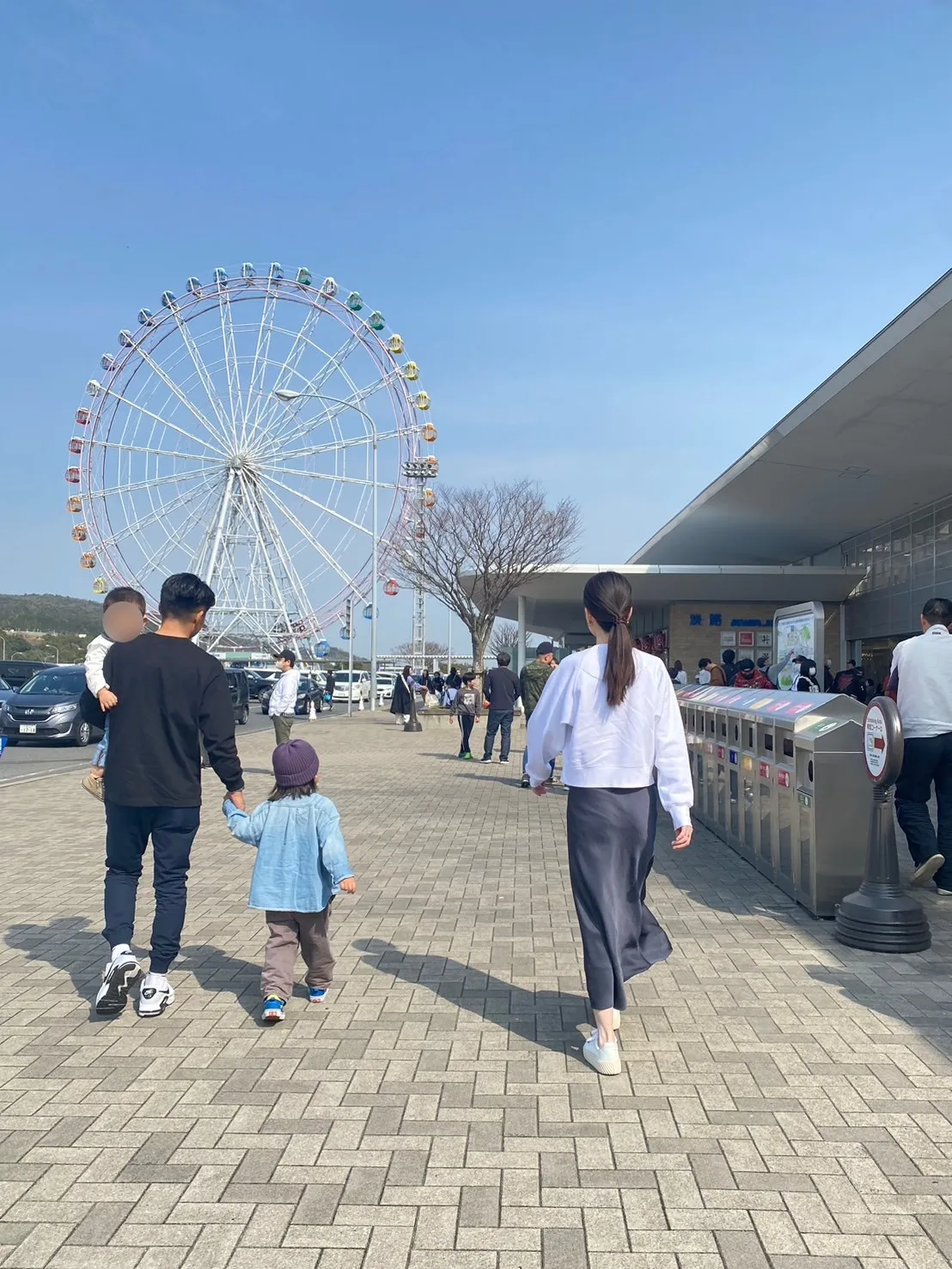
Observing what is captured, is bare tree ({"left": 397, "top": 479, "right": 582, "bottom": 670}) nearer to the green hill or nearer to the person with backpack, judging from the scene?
the person with backpack

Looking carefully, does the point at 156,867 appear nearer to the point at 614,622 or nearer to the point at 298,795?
the point at 298,795

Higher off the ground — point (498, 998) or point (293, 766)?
point (293, 766)

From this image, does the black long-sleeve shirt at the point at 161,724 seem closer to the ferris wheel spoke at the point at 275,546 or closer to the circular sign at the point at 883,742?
the circular sign at the point at 883,742

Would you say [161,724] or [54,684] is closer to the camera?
[161,724]

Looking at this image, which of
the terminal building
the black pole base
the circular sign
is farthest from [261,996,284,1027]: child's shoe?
the terminal building

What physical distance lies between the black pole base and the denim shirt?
2.75 meters

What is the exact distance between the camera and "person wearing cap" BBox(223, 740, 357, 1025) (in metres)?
4.49

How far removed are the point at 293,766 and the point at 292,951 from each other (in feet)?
2.66

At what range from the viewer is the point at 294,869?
4.53 metres

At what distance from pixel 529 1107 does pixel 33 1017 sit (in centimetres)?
230

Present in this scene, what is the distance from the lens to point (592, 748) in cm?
393

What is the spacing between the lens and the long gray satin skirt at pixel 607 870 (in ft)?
12.8

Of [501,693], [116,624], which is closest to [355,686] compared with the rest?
[501,693]

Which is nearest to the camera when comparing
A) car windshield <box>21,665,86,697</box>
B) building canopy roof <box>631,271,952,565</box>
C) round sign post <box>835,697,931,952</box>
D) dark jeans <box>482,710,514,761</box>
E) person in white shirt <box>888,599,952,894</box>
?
round sign post <box>835,697,931,952</box>
